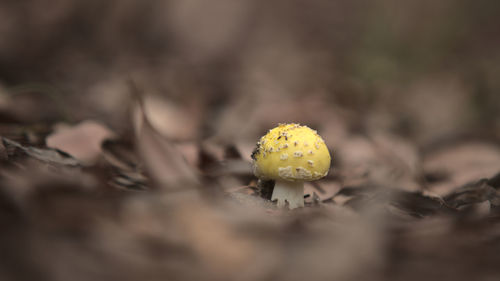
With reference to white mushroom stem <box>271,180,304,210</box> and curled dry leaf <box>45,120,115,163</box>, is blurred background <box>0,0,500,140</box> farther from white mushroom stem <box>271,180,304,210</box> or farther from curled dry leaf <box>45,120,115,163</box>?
white mushroom stem <box>271,180,304,210</box>

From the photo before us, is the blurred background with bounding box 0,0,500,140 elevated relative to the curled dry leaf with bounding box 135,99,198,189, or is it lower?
elevated

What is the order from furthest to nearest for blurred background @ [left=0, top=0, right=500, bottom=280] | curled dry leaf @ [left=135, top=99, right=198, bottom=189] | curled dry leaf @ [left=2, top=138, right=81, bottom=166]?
1. curled dry leaf @ [left=2, top=138, right=81, bottom=166]
2. curled dry leaf @ [left=135, top=99, right=198, bottom=189]
3. blurred background @ [left=0, top=0, right=500, bottom=280]

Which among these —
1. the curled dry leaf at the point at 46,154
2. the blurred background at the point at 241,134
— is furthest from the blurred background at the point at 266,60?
the curled dry leaf at the point at 46,154

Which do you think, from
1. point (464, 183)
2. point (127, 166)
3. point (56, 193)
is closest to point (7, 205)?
point (56, 193)

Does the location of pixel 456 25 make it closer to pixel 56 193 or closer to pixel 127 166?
pixel 127 166

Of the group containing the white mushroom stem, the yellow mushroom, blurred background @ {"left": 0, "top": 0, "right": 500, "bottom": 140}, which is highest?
blurred background @ {"left": 0, "top": 0, "right": 500, "bottom": 140}

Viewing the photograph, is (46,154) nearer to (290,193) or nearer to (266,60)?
(290,193)

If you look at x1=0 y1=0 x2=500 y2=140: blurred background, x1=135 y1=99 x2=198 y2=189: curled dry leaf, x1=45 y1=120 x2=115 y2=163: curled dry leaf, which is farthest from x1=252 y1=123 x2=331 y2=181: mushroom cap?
x1=0 y1=0 x2=500 y2=140: blurred background

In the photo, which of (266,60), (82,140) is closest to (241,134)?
(82,140)
